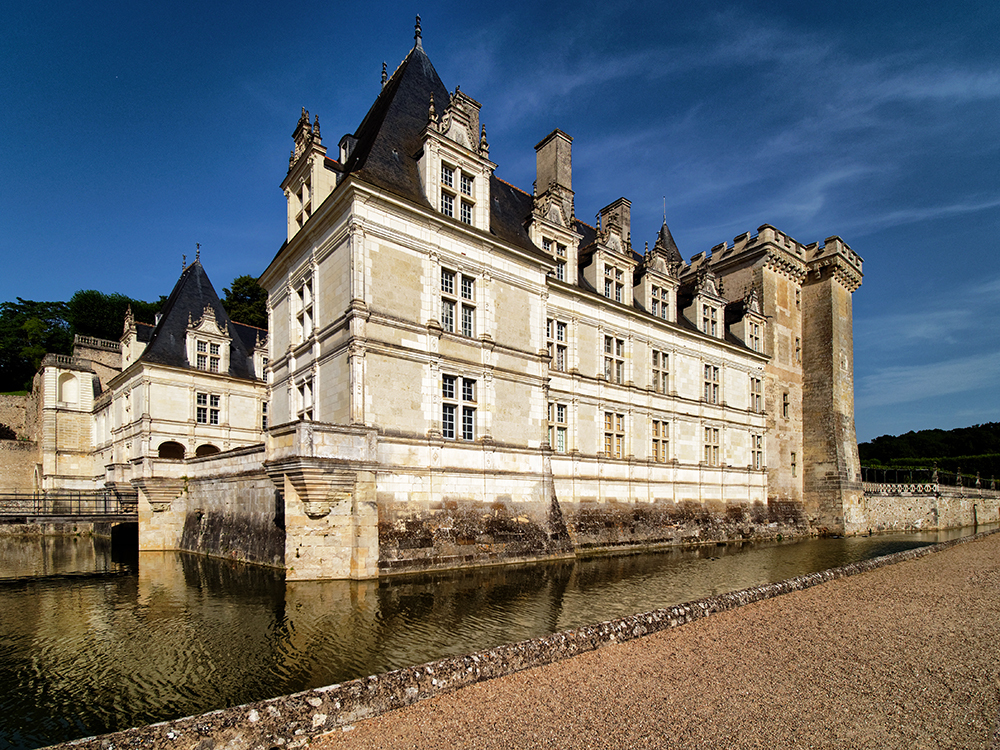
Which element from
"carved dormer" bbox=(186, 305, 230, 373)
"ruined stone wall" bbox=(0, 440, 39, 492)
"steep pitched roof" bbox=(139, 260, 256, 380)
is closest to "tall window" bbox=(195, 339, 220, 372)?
"carved dormer" bbox=(186, 305, 230, 373)

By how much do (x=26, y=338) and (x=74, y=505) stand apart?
88.7 ft

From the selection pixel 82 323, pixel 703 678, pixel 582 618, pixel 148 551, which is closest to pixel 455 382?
pixel 582 618

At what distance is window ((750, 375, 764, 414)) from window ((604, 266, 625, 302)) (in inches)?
405

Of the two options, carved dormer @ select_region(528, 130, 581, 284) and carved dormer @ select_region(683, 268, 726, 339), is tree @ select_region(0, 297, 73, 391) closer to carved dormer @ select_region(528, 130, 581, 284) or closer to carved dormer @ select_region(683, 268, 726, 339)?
carved dormer @ select_region(528, 130, 581, 284)

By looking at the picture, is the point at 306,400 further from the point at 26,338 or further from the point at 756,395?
the point at 26,338

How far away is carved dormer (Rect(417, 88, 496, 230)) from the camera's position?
1675 centimetres

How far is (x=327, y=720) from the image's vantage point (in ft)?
16.8

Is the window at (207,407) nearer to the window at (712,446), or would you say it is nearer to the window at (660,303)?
the window at (660,303)

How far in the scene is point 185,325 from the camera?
2980cm

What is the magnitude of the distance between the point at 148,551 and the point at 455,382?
42.6ft

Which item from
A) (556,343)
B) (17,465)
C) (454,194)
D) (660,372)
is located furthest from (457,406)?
(17,465)

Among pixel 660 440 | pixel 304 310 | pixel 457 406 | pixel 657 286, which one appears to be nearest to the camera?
pixel 457 406

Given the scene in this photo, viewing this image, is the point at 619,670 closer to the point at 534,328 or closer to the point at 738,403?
the point at 534,328

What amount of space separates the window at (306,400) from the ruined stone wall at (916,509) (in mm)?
27648
